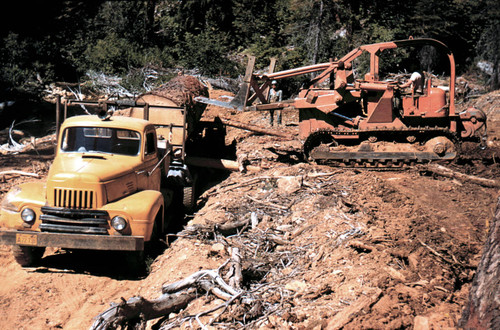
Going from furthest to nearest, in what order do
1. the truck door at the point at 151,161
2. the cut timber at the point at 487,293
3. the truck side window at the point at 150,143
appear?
the truck side window at the point at 150,143
the truck door at the point at 151,161
the cut timber at the point at 487,293

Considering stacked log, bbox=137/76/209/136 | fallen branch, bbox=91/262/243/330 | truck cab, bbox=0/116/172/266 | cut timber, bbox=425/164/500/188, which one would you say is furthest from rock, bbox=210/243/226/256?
cut timber, bbox=425/164/500/188

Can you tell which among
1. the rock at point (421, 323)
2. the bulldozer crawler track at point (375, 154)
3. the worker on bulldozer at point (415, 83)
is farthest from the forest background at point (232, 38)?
the rock at point (421, 323)

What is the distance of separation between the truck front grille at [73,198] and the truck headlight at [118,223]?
0.37 metres

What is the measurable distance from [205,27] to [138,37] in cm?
388

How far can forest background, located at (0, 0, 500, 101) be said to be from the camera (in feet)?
67.5

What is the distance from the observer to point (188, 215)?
9.09m

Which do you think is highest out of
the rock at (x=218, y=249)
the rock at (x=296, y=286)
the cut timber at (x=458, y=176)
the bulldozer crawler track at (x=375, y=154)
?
the bulldozer crawler track at (x=375, y=154)

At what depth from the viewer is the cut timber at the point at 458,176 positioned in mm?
9211

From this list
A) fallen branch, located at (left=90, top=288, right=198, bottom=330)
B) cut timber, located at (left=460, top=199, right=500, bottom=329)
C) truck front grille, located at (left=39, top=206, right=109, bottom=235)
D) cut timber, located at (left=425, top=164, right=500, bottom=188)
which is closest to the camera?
cut timber, located at (left=460, top=199, right=500, bottom=329)

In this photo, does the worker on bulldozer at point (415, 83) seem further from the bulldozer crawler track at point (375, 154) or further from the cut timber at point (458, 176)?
the cut timber at point (458, 176)

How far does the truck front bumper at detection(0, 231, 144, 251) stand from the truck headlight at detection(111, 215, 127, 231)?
17cm

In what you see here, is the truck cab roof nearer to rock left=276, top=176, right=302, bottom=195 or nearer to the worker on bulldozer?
rock left=276, top=176, right=302, bottom=195

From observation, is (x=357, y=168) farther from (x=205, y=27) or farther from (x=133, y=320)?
(x=205, y=27)

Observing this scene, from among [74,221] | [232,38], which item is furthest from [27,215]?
[232,38]
